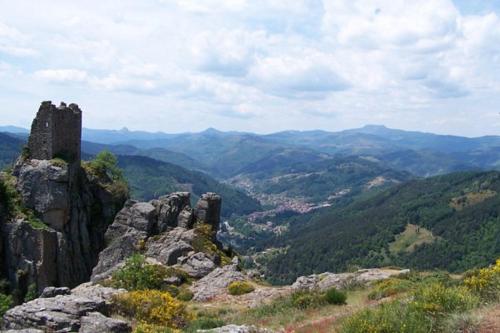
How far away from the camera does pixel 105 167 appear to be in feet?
193

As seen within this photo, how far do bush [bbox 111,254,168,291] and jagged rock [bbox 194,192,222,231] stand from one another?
15220 mm

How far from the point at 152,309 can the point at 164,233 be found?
24.7 metres

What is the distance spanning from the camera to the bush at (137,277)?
3087cm

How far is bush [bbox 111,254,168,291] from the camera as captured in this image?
3087cm

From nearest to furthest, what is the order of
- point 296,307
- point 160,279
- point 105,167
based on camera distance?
point 296,307, point 160,279, point 105,167

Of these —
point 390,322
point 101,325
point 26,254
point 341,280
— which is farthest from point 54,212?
point 390,322

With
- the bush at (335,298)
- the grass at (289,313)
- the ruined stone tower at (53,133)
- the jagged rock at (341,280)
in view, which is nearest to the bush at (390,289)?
the grass at (289,313)

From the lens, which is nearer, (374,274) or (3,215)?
(374,274)

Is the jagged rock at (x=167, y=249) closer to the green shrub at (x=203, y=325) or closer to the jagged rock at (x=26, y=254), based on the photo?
the jagged rock at (x=26, y=254)

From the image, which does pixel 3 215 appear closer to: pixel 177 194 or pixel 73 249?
pixel 73 249

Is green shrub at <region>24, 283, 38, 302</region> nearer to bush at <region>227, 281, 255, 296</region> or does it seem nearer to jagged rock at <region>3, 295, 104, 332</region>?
bush at <region>227, 281, 255, 296</region>

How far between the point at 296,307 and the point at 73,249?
30346mm

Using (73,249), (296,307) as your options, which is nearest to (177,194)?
(73,249)

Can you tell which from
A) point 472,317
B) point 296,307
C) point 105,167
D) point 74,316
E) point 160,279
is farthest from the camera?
point 105,167
